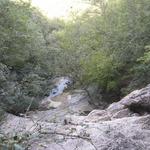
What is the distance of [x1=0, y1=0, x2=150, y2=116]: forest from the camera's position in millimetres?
14906

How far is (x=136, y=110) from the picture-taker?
8.30m

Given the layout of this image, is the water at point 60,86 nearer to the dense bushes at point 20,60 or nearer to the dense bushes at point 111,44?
the dense bushes at point 20,60

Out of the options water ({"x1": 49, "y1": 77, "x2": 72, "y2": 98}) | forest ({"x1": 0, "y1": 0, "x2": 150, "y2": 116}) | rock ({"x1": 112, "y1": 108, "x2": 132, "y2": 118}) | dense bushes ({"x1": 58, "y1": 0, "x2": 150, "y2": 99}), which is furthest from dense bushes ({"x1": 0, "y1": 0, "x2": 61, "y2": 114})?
rock ({"x1": 112, "y1": 108, "x2": 132, "y2": 118})

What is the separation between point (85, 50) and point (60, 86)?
3860 mm

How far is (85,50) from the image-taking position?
18.1 meters

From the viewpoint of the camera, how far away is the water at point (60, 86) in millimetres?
20075

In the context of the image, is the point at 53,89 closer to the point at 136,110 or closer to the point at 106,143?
the point at 136,110

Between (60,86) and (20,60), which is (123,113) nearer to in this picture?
(20,60)

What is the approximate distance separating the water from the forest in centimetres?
66

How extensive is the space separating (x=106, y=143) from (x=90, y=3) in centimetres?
1444

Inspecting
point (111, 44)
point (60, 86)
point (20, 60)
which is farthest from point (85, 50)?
point (60, 86)

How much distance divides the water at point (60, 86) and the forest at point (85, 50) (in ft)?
2.17

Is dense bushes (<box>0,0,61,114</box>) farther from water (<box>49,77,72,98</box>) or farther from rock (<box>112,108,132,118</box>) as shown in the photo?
rock (<box>112,108,132,118</box>)

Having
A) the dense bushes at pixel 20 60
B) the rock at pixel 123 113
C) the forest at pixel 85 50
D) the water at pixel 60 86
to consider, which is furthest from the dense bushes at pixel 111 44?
the rock at pixel 123 113
